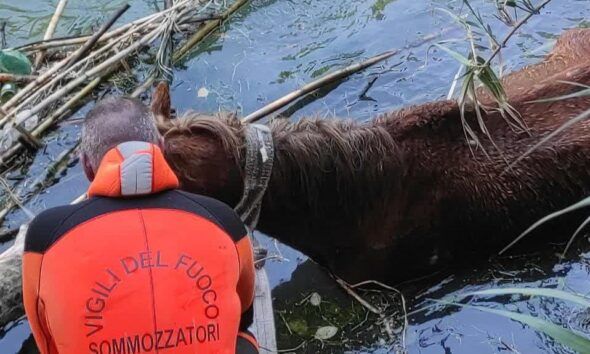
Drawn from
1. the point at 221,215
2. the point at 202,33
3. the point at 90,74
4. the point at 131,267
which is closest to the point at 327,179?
the point at 221,215

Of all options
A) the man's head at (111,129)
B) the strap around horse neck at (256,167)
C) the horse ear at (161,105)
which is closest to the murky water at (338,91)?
the strap around horse neck at (256,167)

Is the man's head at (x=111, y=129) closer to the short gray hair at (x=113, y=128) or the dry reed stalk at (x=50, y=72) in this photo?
the short gray hair at (x=113, y=128)

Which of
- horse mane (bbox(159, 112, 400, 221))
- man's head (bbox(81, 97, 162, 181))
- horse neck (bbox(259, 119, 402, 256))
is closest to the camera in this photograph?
man's head (bbox(81, 97, 162, 181))

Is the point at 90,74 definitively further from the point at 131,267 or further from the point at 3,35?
the point at 131,267

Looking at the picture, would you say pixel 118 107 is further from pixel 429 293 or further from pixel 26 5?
pixel 26 5

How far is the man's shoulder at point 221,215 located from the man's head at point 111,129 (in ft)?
0.89

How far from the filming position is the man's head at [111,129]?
3061mm

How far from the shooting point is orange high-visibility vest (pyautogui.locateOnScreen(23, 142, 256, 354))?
2805 millimetres

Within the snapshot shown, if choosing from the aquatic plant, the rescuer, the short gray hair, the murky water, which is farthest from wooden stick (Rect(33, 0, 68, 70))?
the rescuer

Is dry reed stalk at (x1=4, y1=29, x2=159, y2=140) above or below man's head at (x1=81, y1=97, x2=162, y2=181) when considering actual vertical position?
below

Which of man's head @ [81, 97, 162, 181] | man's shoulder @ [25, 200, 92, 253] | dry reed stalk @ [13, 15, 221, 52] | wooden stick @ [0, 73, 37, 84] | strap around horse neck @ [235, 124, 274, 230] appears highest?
man's head @ [81, 97, 162, 181]

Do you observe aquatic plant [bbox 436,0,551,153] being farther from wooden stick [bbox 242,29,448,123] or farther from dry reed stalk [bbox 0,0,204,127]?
dry reed stalk [bbox 0,0,204,127]

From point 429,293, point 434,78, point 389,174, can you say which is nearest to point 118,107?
point 389,174

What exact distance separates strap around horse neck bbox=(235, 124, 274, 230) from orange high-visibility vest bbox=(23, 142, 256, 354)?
0.99 meters
